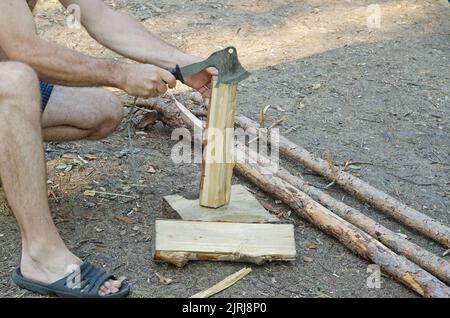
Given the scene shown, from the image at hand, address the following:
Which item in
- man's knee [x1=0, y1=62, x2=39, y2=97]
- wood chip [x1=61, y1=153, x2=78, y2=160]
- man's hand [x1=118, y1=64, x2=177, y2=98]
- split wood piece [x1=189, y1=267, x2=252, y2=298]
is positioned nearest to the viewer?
man's knee [x1=0, y1=62, x2=39, y2=97]

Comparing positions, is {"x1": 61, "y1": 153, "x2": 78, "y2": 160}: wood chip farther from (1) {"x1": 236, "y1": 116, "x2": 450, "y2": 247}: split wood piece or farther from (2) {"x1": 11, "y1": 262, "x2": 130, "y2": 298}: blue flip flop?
(2) {"x1": 11, "y1": 262, "x2": 130, "y2": 298}: blue flip flop

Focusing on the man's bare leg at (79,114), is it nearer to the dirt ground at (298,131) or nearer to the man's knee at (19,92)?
the dirt ground at (298,131)

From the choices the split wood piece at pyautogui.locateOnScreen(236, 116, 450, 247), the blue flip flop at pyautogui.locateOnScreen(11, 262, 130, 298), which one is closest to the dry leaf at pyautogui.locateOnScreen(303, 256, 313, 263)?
the split wood piece at pyautogui.locateOnScreen(236, 116, 450, 247)

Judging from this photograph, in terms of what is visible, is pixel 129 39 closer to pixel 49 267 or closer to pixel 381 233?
pixel 49 267

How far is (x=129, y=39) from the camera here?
138 inches

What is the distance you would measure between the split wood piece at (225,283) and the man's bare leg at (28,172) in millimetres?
336

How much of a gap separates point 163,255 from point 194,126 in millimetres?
1257

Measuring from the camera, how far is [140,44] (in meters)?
3.47

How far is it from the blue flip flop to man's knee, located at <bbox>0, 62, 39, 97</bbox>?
0.70 m

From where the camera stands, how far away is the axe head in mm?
3084

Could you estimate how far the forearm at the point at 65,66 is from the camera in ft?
9.49

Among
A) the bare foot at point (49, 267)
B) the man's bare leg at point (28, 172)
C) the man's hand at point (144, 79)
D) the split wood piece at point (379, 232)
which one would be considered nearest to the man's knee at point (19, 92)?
the man's bare leg at point (28, 172)

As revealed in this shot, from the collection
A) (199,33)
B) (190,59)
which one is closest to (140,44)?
(190,59)

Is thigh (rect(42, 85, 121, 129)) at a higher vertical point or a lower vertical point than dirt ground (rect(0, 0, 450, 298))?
higher
